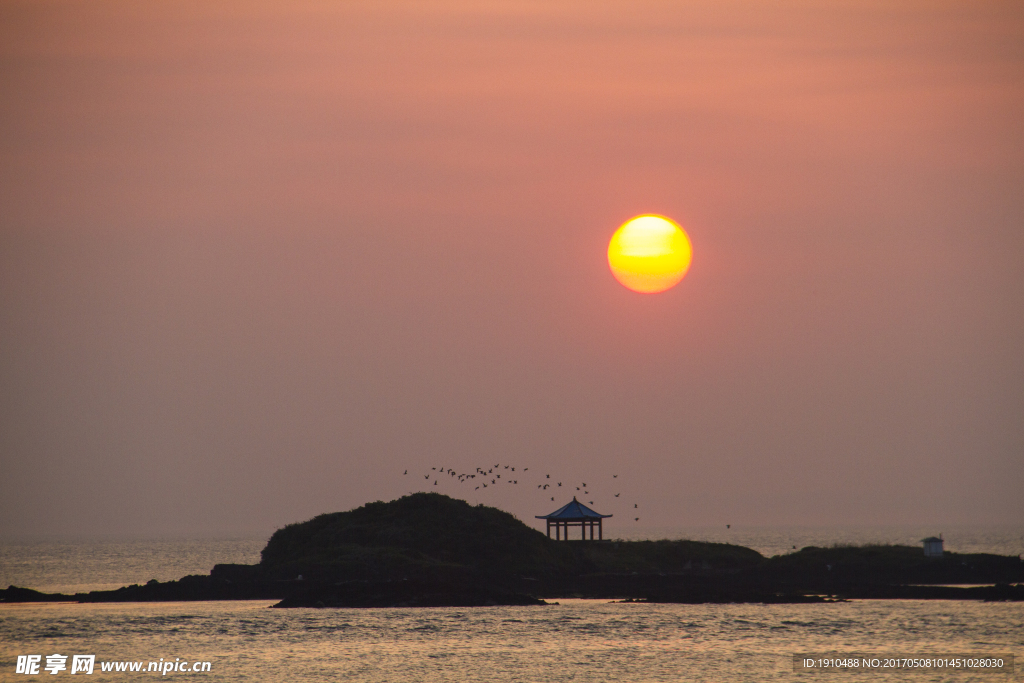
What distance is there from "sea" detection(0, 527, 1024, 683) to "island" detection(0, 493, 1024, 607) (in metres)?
3.02

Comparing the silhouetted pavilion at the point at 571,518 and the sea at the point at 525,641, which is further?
the silhouetted pavilion at the point at 571,518

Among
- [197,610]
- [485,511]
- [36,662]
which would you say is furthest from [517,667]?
[485,511]

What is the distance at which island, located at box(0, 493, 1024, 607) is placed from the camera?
291ft

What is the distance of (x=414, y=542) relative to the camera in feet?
328

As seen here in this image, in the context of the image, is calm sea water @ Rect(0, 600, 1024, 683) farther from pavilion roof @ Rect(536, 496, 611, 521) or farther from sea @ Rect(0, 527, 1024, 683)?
pavilion roof @ Rect(536, 496, 611, 521)

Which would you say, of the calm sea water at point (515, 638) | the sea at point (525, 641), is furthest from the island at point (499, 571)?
the calm sea water at point (515, 638)

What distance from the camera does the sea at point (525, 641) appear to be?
59.3 metres

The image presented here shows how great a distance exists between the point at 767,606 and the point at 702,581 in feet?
42.3

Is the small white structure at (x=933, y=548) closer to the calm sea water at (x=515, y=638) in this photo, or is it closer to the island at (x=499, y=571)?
the island at (x=499, y=571)

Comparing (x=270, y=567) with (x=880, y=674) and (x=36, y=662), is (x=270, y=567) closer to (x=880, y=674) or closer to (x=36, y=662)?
(x=36, y=662)

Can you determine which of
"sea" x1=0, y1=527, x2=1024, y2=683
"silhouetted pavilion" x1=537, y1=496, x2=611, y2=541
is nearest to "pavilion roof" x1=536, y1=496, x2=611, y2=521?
"silhouetted pavilion" x1=537, y1=496, x2=611, y2=541

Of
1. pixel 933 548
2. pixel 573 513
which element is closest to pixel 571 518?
pixel 573 513

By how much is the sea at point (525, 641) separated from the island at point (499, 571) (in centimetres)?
302

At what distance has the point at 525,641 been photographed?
69.3 meters
